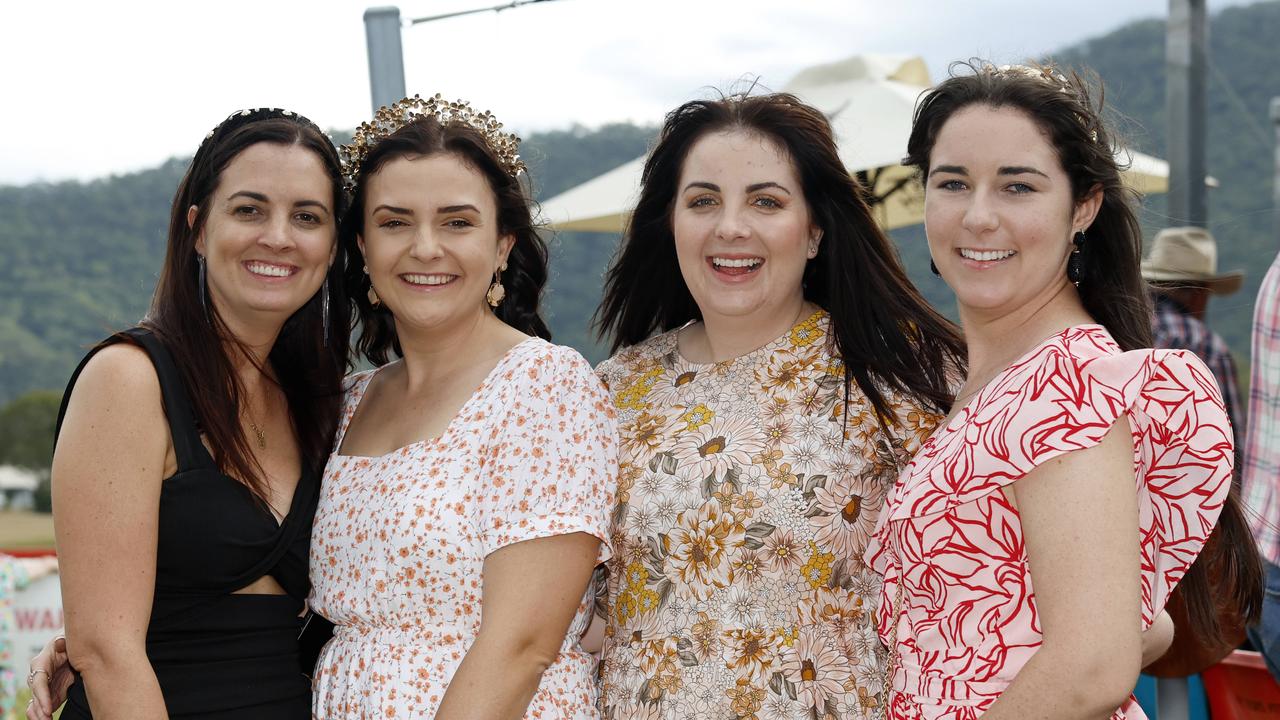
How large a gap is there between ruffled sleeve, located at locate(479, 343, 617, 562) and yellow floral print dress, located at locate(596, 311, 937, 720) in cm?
16

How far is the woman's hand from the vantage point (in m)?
2.51

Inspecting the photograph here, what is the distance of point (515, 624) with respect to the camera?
2.23 m

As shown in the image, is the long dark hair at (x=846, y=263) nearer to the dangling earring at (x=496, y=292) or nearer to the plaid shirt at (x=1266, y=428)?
the dangling earring at (x=496, y=292)

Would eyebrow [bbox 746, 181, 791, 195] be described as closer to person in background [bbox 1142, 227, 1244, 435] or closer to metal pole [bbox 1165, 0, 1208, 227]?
person in background [bbox 1142, 227, 1244, 435]

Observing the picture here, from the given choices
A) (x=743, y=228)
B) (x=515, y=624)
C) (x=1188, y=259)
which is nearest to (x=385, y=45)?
(x=743, y=228)

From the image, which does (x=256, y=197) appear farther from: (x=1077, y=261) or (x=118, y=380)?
(x=1077, y=261)

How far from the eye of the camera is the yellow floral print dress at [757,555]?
2400 mm

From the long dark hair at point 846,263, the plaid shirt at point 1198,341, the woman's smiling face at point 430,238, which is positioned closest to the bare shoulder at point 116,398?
the woman's smiling face at point 430,238

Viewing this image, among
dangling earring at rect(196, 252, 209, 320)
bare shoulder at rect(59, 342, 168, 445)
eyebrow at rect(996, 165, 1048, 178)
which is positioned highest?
eyebrow at rect(996, 165, 1048, 178)

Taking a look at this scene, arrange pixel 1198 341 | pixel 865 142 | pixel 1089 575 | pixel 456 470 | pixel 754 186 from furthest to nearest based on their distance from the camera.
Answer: pixel 865 142, pixel 1198 341, pixel 754 186, pixel 456 470, pixel 1089 575

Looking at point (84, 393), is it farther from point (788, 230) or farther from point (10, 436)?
point (10, 436)

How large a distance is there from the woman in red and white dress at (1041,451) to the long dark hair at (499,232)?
3.18ft

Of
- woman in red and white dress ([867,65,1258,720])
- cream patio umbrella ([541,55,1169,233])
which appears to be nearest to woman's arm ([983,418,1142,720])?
woman in red and white dress ([867,65,1258,720])

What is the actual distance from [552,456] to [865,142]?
4.08m
